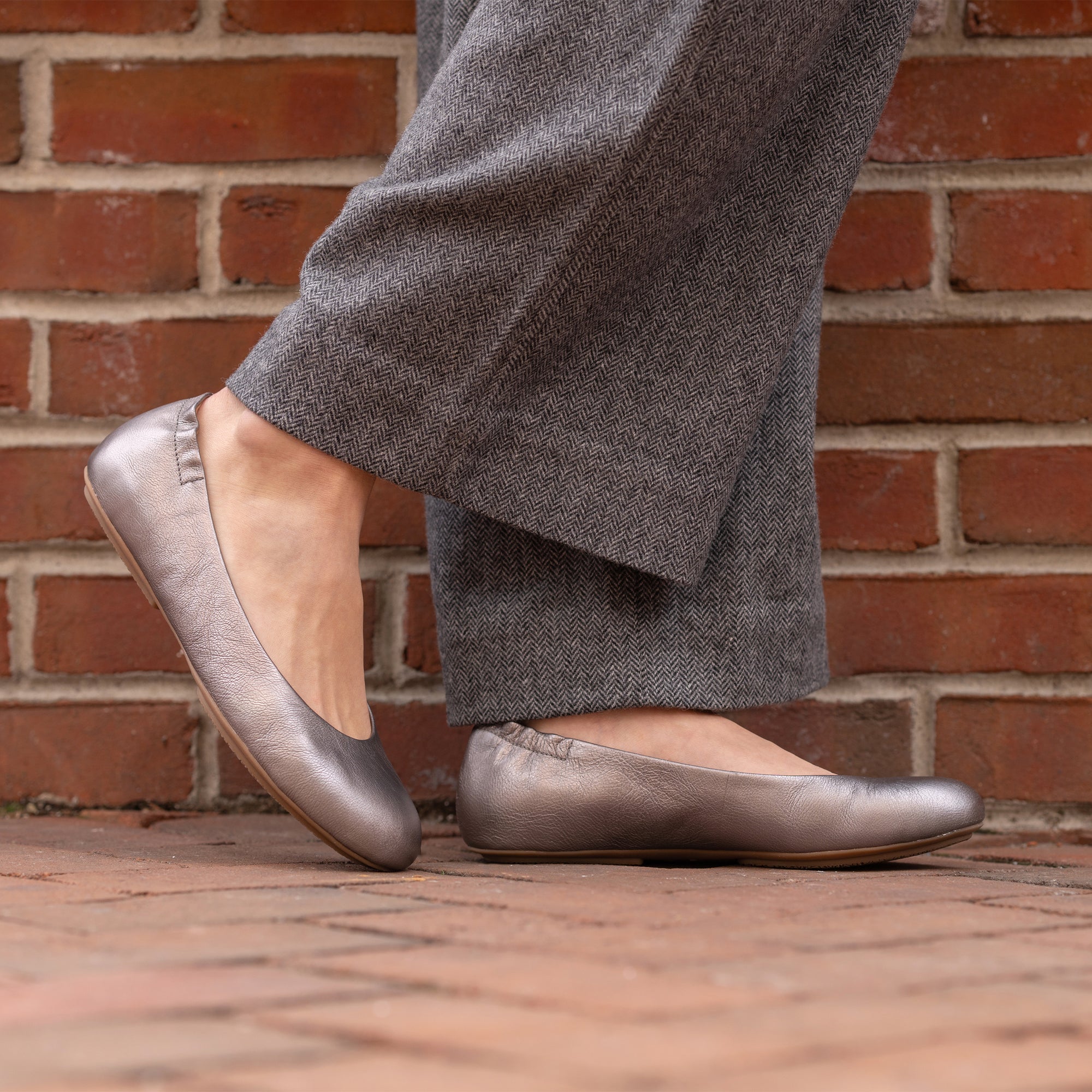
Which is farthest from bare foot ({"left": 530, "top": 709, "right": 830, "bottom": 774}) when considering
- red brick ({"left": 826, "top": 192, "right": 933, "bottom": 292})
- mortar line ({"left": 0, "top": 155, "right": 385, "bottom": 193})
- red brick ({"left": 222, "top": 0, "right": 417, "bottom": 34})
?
red brick ({"left": 222, "top": 0, "right": 417, "bottom": 34})

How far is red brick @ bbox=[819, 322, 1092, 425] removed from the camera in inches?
49.2

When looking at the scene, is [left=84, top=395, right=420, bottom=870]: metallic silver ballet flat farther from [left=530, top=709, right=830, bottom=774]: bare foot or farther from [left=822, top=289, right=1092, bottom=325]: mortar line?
[left=822, top=289, right=1092, bottom=325]: mortar line

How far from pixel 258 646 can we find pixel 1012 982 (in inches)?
21.3

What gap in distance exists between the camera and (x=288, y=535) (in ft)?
3.07

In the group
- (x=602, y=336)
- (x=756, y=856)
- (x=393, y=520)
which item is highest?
(x=602, y=336)

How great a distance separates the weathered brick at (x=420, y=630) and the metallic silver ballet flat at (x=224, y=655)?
305mm

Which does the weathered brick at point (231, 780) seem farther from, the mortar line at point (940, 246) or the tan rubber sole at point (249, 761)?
the mortar line at point (940, 246)

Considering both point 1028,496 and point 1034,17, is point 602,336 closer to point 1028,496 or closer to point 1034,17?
point 1028,496

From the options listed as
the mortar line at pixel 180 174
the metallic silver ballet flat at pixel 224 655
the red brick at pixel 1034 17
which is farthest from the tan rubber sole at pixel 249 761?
the red brick at pixel 1034 17

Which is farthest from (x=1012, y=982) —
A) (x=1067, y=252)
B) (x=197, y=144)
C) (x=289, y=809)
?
(x=197, y=144)

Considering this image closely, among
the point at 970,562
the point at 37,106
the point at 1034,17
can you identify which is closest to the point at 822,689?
the point at 970,562

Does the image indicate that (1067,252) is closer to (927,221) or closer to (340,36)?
(927,221)

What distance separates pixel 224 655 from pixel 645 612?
1.03 ft

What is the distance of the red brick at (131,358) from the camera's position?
1266 millimetres
